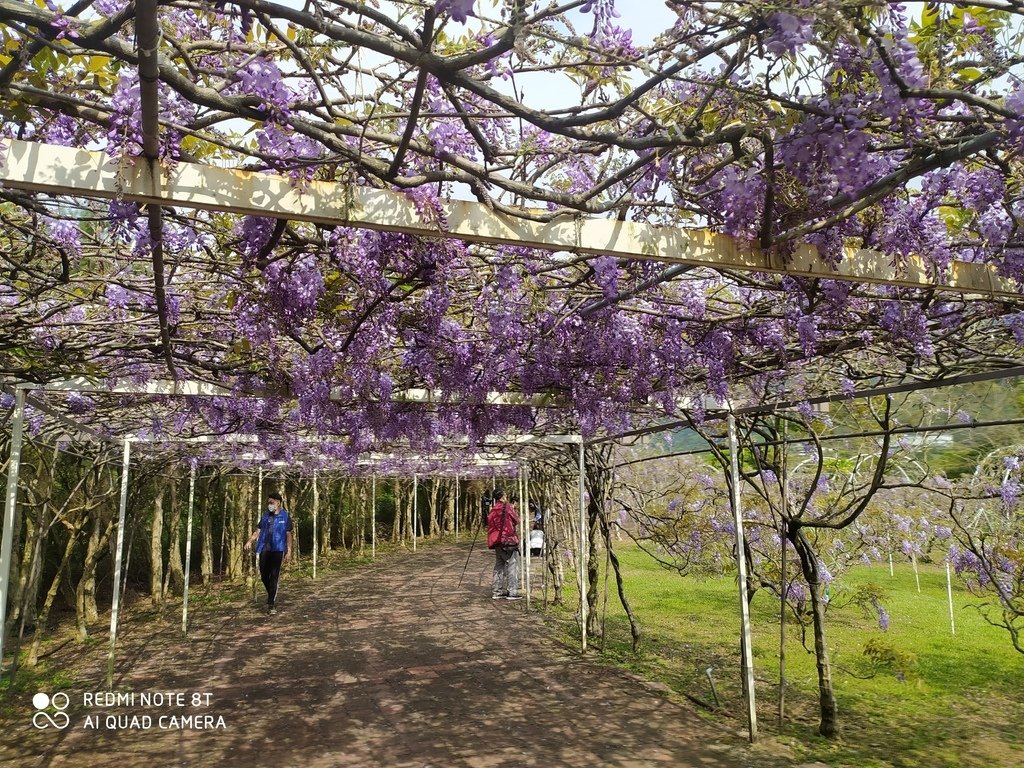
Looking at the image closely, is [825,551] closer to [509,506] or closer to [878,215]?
[509,506]

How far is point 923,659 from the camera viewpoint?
6680mm

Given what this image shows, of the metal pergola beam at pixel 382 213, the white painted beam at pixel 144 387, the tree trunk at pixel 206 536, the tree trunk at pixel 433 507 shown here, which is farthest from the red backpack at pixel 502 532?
the tree trunk at pixel 433 507

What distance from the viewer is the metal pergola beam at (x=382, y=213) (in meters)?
1.87

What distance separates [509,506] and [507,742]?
581cm

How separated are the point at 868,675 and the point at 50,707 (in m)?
6.20

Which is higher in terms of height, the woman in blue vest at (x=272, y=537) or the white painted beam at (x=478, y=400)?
the white painted beam at (x=478, y=400)

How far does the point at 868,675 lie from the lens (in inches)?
232

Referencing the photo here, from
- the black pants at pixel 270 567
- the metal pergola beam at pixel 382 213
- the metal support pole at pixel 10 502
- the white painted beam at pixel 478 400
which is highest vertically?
the metal pergola beam at pixel 382 213

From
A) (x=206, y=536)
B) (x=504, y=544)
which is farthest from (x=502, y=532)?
(x=206, y=536)

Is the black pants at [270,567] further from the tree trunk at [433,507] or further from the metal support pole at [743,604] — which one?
the tree trunk at [433,507]

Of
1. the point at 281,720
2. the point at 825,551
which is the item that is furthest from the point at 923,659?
the point at 281,720

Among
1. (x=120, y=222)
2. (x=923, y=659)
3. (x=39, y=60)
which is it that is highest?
(x=39, y=60)

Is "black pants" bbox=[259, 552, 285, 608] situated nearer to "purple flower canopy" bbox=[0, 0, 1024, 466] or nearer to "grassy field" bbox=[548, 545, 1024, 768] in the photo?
"grassy field" bbox=[548, 545, 1024, 768]

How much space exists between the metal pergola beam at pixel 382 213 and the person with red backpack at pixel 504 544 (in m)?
7.43
